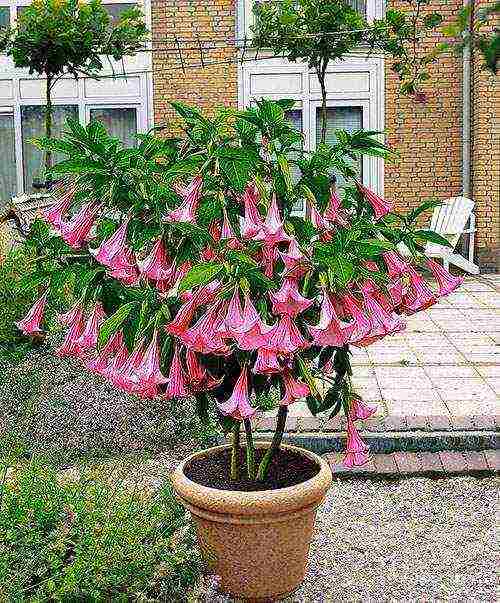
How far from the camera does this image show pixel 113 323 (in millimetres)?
2914

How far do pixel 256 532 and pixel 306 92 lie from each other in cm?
1042

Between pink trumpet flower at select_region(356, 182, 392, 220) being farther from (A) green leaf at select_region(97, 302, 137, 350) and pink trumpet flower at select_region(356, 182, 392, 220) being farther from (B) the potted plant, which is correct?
(A) green leaf at select_region(97, 302, 137, 350)

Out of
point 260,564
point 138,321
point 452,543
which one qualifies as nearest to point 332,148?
point 138,321

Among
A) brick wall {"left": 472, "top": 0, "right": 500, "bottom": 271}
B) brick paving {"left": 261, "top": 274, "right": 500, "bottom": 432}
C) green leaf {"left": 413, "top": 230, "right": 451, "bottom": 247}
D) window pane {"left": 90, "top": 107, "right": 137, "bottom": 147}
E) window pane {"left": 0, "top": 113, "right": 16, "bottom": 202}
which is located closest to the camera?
green leaf {"left": 413, "top": 230, "right": 451, "bottom": 247}

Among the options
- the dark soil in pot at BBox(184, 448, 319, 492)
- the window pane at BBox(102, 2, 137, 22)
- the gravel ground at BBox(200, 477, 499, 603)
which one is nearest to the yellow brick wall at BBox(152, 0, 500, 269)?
the window pane at BBox(102, 2, 137, 22)

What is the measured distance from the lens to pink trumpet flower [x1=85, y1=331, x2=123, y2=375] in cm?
304

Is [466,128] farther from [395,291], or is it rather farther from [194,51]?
[395,291]

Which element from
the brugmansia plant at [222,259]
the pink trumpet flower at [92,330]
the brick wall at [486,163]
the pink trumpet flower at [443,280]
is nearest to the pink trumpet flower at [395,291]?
the brugmansia plant at [222,259]

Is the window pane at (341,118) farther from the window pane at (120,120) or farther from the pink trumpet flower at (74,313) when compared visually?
the pink trumpet flower at (74,313)

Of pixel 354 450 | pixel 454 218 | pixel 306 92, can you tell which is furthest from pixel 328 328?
pixel 306 92

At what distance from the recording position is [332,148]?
3039mm

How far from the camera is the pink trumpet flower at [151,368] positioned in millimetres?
2881

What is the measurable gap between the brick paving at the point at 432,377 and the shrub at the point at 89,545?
219 centimetres

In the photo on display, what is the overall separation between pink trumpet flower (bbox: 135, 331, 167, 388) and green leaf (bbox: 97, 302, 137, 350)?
0.13 meters
